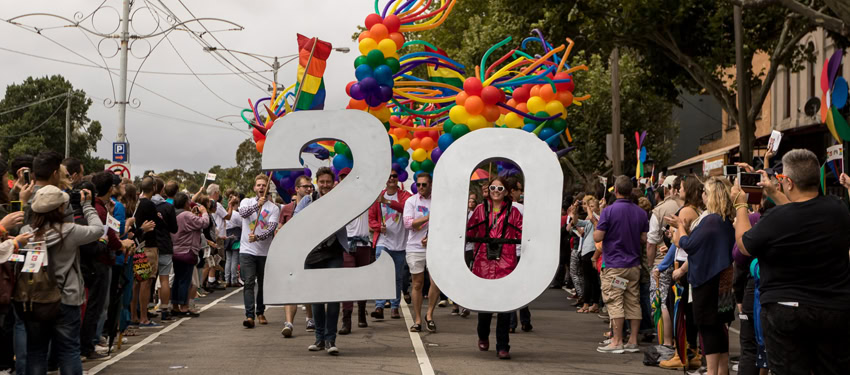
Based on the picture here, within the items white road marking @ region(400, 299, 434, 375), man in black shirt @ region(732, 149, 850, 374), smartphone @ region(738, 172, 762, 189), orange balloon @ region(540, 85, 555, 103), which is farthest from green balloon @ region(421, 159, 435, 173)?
man in black shirt @ region(732, 149, 850, 374)

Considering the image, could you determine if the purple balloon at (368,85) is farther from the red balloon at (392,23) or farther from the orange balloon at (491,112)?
the orange balloon at (491,112)

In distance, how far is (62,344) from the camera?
6.96 metres

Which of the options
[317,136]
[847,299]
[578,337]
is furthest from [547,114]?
[847,299]

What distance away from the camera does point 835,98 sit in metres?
9.09

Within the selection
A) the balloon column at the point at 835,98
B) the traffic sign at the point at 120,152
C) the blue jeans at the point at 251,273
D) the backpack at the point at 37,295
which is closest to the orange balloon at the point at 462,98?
the blue jeans at the point at 251,273

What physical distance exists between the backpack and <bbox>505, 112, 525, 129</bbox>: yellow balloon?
975 cm

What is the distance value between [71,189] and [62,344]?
1455mm

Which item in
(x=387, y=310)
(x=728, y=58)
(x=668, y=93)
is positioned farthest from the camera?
(x=668, y=93)

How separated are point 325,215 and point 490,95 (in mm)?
6076

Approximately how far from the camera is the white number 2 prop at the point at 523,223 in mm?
8391

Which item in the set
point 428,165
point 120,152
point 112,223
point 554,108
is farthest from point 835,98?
point 120,152

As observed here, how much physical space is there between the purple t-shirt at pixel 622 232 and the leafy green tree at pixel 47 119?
6387 cm

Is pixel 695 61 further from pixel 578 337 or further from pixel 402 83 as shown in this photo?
pixel 578 337

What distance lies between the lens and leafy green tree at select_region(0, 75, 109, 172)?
68812 mm
